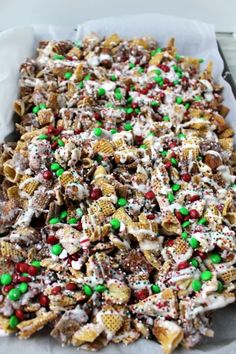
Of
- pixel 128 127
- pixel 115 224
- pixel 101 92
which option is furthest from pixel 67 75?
pixel 115 224

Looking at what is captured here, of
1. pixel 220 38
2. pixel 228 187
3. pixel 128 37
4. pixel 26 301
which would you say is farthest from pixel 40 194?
pixel 220 38

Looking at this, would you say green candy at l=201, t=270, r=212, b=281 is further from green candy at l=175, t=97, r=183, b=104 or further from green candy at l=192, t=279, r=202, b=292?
green candy at l=175, t=97, r=183, b=104

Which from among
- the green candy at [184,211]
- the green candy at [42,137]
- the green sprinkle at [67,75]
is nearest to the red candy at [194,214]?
the green candy at [184,211]

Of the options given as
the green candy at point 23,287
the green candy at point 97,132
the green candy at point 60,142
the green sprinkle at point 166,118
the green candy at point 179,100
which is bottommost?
the green candy at point 23,287

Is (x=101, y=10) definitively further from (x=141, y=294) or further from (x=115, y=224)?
(x=141, y=294)

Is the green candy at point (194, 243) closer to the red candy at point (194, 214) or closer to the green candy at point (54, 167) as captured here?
the red candy at point (194, 214)

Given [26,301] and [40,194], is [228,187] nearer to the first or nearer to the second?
[40,194]
